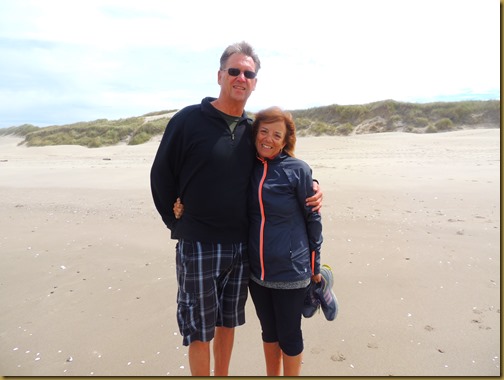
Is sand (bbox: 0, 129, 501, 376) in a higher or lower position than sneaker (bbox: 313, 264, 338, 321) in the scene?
lower

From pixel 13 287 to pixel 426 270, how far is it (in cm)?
455

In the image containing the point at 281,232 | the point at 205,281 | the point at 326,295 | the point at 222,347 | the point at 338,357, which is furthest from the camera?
the point at 338,357

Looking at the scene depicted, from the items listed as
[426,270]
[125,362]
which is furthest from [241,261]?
[426,270]

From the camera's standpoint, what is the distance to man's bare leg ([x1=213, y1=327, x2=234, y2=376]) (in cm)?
271

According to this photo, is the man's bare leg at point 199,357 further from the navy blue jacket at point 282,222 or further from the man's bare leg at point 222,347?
the navy blue jacket at point 282,222

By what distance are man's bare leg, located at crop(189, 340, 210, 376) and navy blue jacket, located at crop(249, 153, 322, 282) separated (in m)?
0.61

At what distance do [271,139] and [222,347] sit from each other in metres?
1.48

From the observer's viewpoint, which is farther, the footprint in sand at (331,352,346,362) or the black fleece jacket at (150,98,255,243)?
the footprint in sand at (331,352,346,362)

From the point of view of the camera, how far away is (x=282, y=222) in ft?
7.67

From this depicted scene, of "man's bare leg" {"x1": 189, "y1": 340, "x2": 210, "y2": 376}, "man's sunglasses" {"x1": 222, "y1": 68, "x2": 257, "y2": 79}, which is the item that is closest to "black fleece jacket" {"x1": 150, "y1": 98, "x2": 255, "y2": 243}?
"man's sunglasses" {"x1": 222, "y1": 68, "x2": 257, "y2": 79}

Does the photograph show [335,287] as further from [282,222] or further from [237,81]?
[237,81]

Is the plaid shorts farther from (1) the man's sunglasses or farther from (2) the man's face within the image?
(1) the man's sunglasses

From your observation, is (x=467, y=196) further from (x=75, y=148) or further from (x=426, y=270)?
(x=75, y=148)

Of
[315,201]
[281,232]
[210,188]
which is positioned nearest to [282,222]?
[281,232]
